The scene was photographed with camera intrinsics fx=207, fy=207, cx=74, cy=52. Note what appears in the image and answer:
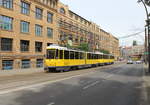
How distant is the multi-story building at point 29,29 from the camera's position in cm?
3098

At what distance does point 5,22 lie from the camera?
101 ft

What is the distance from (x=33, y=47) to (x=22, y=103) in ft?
97.7

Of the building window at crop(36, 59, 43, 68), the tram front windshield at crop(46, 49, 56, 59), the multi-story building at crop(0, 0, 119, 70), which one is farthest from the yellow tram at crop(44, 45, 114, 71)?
the building window at crop(36, 59, 43, 68)

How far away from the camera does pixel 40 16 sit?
1567 inches

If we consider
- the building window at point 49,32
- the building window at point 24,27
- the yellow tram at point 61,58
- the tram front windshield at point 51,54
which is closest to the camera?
the yellow tram at point 61,58

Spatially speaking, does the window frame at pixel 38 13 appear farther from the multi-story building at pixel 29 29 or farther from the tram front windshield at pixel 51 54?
the tram front windshield at pixel 51 54

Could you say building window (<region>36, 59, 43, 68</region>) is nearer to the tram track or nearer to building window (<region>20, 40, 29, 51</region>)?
building window (<region>20, 40, 29, 51</region>)

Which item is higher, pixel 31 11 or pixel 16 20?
pixel 31 11

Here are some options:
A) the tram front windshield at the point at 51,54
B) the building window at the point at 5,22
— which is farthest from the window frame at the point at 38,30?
the tram front windshield at the point at 51,54

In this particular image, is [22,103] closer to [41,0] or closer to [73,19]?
[41,0]

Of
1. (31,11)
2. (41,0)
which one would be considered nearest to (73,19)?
(41,0)

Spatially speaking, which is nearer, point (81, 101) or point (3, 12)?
point (81, 101)

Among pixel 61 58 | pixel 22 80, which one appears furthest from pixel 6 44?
pixel 22 80

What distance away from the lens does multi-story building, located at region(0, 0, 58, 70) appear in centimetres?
3081
